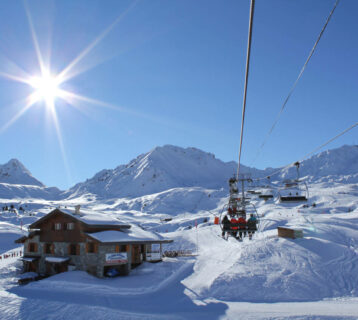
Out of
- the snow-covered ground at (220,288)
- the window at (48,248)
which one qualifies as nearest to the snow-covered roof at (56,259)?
the window at (48,248)

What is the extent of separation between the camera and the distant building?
31148 mm

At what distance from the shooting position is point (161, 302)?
22.7 m

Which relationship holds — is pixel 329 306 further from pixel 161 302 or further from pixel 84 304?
pixel 84 304

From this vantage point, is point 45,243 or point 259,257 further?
point 45,243

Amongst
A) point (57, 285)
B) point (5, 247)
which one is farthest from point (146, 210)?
point (57, 285)

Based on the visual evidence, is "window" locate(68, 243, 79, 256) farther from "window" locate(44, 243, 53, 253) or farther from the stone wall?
"window" locate(44, 243, 53, 253)

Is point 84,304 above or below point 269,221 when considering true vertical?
below

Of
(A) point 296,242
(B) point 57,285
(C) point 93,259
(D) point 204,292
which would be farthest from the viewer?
(A) point 296,242

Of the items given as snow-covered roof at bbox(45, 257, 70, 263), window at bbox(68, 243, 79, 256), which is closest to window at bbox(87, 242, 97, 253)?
window at bbox(68, 243, 79, 256)

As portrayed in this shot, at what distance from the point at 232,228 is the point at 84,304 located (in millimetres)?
12349

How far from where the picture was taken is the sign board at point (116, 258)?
3082 centimetres

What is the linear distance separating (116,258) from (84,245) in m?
3.93

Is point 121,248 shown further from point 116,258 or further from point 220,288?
point 220,288

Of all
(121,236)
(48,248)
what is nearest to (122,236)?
(121,236)
